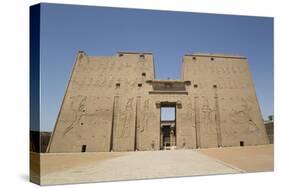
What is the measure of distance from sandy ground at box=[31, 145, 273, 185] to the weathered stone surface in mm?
258

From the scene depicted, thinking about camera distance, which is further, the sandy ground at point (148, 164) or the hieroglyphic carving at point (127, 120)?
the hieroglyphic carving at point (127, 120)

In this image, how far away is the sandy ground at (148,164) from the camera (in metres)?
14.2

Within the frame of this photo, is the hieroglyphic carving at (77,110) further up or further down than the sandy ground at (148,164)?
further up

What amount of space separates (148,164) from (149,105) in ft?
6.04

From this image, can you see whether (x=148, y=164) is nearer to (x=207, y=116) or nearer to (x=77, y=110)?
(x=77, y=110)

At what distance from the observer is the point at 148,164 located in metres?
15.3

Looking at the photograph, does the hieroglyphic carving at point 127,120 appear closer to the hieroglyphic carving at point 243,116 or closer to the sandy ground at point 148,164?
the sandy ground at point 148,164

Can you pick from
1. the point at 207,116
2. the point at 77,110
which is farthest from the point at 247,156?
the point at 77,110

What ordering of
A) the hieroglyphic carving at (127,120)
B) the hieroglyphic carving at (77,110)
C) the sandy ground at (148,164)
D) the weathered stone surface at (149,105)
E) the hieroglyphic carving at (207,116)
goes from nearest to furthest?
the sandy ground at (148,164), the hieroglyphic carving at (77,110), the weathered stone surface at (149,105), the hieroglyphic carving at (127,120), the hieroglyphic carving at (207,116)

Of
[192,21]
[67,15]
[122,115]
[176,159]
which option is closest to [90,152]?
[122,115]

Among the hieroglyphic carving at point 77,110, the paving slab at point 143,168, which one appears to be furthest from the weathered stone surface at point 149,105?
the paving slab at point 143,168

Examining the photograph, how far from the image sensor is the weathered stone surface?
15141 millimetres

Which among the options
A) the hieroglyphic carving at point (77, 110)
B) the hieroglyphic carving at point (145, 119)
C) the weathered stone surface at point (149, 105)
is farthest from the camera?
the hieroglyphic carving at point (145, 119)

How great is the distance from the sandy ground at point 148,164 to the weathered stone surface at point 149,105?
0.26 metres
